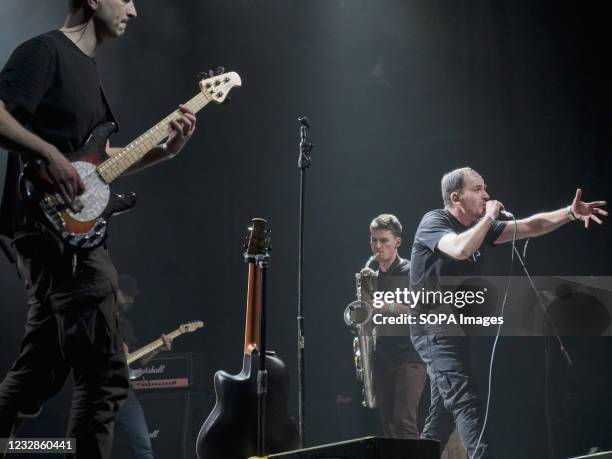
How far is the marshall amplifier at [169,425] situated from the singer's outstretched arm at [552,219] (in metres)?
3.38

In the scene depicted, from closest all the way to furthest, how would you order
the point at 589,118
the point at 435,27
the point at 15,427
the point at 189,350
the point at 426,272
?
the point at 15,427 < the point at 426,272 < the point at 589,118 < the point at 435,27 < the point at 189,350

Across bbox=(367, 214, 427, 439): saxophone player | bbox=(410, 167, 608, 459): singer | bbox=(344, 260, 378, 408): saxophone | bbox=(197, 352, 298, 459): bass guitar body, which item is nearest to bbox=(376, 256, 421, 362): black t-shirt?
bbox=(367, 214, 427, 439): saxophone player

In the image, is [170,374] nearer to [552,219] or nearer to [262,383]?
[262,383]

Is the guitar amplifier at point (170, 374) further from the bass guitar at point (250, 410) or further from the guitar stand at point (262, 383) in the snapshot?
the guitar stand at point (262, 383)

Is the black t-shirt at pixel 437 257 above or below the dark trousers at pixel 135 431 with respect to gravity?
above

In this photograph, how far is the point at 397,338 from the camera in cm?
611

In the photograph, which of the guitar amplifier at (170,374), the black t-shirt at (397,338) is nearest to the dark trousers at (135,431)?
the guitar amplifier at (170,374)

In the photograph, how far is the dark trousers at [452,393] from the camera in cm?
493

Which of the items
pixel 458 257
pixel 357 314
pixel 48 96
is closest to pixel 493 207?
pixel 458 257

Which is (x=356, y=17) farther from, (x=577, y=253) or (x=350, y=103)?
(x=577, y=253)

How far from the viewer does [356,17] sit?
749cm

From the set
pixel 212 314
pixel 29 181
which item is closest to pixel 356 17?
pixel 212 314

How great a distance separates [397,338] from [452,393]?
1.13 m

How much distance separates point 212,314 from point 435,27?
401cm
